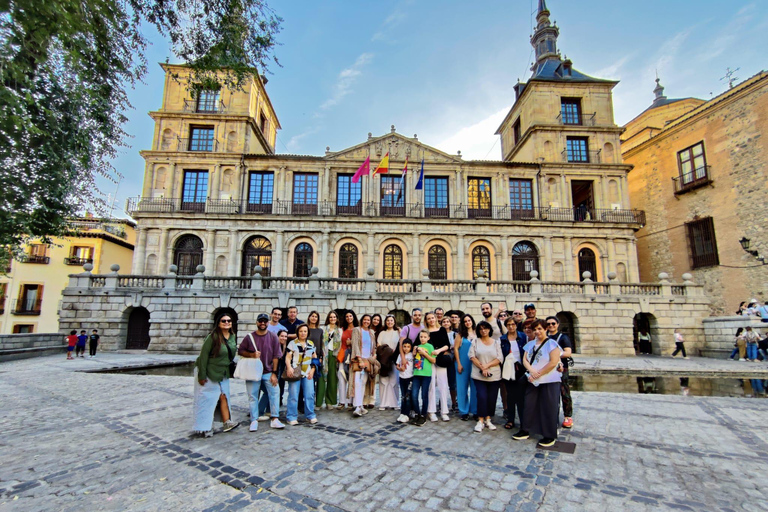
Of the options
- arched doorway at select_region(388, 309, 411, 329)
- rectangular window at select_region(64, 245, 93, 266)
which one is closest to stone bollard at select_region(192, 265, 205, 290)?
arched doorway at select_region(388, 309, 411, 329)

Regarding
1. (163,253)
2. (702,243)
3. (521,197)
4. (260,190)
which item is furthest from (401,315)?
(702,243)

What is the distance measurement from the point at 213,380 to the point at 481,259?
2174 cm

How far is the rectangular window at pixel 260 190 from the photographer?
25141mm

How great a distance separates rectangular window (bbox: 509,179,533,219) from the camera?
84.8 ft

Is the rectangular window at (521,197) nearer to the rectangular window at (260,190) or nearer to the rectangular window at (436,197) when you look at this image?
the rectangular window at (436,197)

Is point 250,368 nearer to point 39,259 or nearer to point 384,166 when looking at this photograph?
point 384,166

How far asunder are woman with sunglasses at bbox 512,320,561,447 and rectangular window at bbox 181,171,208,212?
2492 centimetres

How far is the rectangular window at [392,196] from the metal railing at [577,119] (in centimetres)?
1356

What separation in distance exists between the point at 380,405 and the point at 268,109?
103 feet

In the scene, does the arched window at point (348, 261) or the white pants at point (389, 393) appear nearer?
the white pants at point (389, 393)

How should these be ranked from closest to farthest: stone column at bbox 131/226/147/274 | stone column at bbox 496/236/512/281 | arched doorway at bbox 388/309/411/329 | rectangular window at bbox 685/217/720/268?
arched doorway at bbox 388/309/411/329 → rectangular window at bbox 685/217/720/268 → stone column at bbox 131/226/147/274 → stone column at bbox 496/236/512/281

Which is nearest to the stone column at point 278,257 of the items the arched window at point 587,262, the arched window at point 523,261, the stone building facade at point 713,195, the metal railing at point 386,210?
the metal railing at point 386,210

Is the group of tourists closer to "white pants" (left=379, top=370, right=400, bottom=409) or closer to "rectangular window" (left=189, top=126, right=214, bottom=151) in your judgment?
"white pants" (left=379, top=370, right=400, bottom=409)

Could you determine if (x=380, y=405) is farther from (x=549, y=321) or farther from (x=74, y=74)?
(x=74, y=74)
